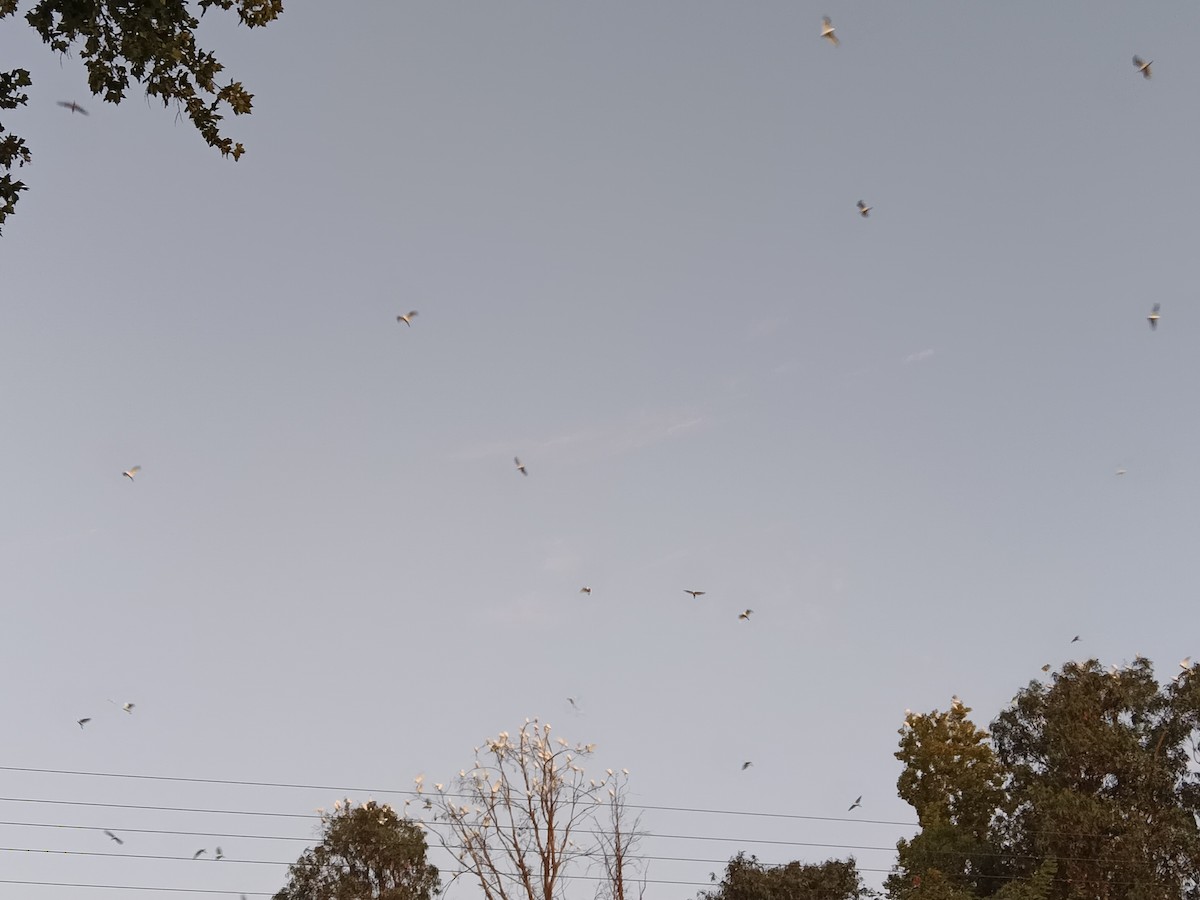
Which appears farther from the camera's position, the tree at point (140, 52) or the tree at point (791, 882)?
the tree at point (791, 882)

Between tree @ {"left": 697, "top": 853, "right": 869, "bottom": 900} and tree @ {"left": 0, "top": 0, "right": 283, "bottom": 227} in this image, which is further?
tree @ {"left": 697, "top": 853, "right": 869, "bottom": 900}

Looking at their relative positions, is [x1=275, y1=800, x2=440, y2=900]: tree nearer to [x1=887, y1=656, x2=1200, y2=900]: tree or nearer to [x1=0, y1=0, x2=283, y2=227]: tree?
[x1=887, y1=656, x2=1200, y2=900]: tree

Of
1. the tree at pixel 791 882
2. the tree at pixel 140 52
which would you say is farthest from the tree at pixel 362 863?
the tree at pixel 140 52

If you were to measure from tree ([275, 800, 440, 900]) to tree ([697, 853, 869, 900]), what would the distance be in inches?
523

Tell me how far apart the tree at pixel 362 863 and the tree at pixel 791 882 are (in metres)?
13.3

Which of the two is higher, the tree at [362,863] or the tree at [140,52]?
the tree at [140,52]

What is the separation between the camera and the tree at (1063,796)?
35.2 meters

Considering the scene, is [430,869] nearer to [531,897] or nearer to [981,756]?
[531,897]

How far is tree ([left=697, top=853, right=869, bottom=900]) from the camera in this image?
40281mm

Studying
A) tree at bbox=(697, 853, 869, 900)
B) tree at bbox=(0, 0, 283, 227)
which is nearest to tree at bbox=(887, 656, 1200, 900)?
tree at bbox=(697, 853, 869, 900)

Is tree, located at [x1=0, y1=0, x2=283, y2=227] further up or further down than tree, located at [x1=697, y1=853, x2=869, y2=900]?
further up

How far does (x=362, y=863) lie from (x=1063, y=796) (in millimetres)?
29047

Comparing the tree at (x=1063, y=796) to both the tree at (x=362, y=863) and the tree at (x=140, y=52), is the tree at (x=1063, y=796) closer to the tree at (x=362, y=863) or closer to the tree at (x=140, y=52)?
the tree at (x=362, y=863)

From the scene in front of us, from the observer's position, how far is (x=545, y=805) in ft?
103
